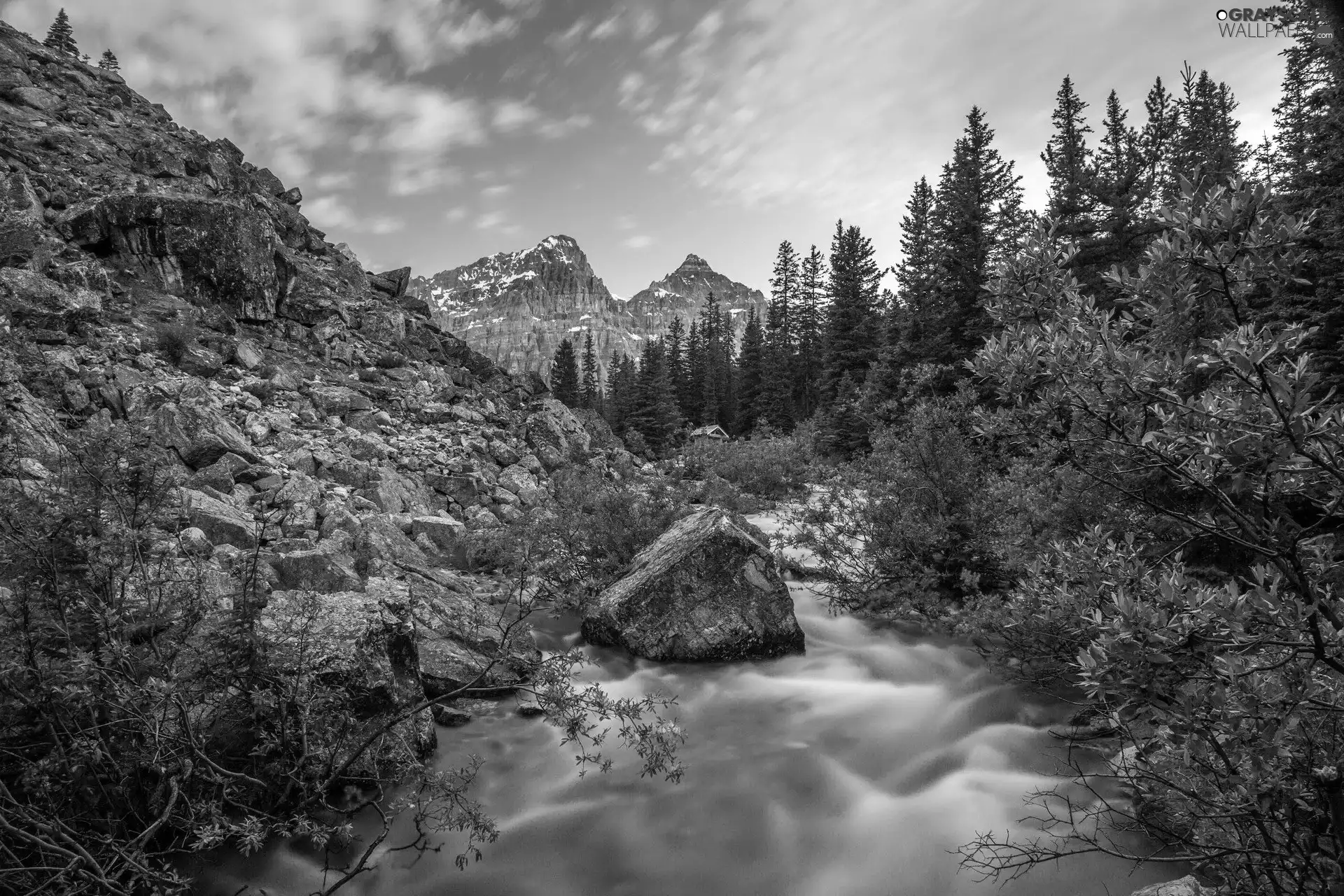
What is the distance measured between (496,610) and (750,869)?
4.54 metres

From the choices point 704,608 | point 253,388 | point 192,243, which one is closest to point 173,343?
point 253,388

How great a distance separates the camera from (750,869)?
431cm

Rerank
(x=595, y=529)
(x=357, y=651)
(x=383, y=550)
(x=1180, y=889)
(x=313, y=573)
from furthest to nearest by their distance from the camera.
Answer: (x=595, y=529) < (x=383, y=550) < (x=313, y=573) < (x=357, y=651) < (x=1180, y=889)

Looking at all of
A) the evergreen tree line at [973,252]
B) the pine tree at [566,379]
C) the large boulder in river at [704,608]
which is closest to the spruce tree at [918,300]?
the evergreen tree line at [973,252]

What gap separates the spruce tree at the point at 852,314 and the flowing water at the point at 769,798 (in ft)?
77.6

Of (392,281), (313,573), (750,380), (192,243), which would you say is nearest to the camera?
(313,573)

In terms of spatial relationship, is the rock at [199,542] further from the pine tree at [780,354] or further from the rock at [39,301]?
the pine tree at [780,354]

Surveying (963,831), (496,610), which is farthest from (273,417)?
(963,831)

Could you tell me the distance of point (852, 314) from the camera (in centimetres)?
3098

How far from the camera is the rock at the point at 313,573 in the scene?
643 cm

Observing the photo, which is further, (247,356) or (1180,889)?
(247,356)

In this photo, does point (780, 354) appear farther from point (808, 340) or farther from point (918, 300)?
point (918, 300)

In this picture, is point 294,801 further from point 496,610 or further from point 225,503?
point 225,503

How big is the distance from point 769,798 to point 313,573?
527cm
